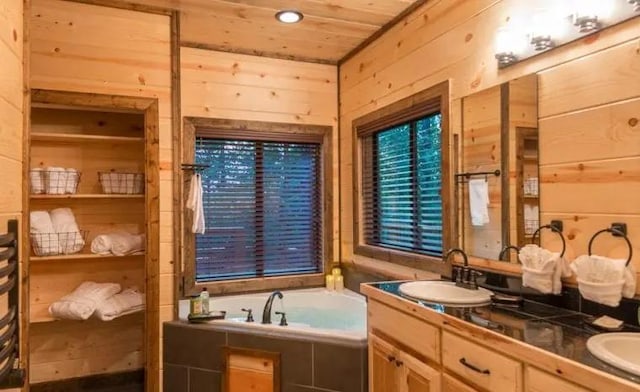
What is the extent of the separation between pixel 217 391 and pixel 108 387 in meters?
1.09

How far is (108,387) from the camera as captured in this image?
3.24 m

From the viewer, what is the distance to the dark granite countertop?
1254 millimetres

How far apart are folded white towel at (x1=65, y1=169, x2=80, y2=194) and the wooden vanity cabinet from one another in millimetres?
2194

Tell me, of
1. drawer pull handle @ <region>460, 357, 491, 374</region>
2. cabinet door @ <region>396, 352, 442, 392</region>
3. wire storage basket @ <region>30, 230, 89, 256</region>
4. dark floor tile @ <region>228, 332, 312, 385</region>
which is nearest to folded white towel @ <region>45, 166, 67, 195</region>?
Answer: wire storage basket @ <region>30, 230, 89, 256</region>

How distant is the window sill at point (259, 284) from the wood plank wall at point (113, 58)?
0.59 meters

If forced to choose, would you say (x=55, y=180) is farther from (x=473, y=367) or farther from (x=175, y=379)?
(x=473, y=367)

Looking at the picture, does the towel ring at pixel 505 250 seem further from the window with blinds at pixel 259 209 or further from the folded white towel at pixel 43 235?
the folded white towel at pixel 43 235

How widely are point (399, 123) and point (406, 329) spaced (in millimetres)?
1582

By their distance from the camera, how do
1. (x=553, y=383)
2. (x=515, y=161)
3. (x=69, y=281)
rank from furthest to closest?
(x=69, y=281), (x=515, y=161), (x=553, y=383)

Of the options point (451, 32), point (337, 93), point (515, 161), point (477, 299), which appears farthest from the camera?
point (337, 93)

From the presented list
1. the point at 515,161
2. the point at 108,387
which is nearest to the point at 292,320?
the point at 108,387

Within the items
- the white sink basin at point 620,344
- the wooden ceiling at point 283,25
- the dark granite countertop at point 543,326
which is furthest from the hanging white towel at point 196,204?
the white sink basin at point 620,344

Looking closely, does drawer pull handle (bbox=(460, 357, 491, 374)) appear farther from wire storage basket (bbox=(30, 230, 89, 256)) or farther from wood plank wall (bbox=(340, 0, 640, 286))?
wire storage basket (bbox=(30, 230, 89, 256))

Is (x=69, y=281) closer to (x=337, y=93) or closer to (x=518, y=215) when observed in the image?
(x=337, y=93)
